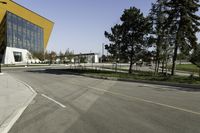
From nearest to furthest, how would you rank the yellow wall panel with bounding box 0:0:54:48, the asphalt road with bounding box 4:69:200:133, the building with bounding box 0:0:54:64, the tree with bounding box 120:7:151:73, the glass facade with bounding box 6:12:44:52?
the asphalt road with bounding box 4:69:200:133
the tree with bounding box 120:7:151:73
the yellow wall panel with bounding box 0:0:54:48
the building with bounding box 0:0:54:64
the glass facade with bounding box 6:12:44:52

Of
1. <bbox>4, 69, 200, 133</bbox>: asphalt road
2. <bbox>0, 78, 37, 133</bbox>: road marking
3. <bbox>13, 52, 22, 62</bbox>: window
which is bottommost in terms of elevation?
<bbox>0, 78, 37, 133</bbox>: road marking

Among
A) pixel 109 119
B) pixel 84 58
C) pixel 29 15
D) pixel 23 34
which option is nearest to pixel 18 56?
pixel 23 34

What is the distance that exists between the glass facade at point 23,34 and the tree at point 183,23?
6513cm

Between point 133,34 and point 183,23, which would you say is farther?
point 133,34

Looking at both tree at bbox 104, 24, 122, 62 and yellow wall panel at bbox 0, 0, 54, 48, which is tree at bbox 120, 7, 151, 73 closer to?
tree at bbox 104, 24, 122, 62

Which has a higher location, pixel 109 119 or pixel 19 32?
pixel 19 32

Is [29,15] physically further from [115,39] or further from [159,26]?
[159,26]

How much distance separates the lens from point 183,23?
3228 centimetres

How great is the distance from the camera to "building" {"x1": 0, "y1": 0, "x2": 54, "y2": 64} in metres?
84.6

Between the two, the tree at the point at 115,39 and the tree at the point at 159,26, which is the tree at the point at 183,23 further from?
the tree at the point at 115,39

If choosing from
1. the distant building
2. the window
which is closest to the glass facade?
the window

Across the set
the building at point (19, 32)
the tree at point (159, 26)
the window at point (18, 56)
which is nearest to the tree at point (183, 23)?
the tree at point (159, 26)

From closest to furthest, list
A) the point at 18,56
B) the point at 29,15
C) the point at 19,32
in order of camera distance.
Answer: the point at 19,32 → the point at 18,56 → the point at 29,15

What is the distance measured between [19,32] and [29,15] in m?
10.2
